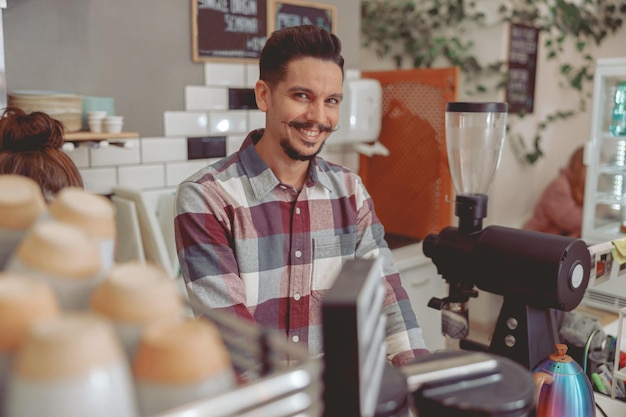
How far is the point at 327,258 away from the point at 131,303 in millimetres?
1156

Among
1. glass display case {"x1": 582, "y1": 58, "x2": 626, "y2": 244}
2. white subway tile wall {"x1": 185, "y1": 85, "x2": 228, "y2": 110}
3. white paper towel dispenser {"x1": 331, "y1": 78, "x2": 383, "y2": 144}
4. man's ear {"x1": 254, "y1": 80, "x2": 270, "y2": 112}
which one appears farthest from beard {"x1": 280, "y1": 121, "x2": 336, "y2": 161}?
glass display case {"x1": 582, "y1": 58, "x2": 626, "y2": 244}

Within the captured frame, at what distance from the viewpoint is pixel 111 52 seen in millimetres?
2318

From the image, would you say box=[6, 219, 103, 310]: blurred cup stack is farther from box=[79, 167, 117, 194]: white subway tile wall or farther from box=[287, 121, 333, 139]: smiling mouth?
box=[79, 167, 117, 194]: white subway tile wall

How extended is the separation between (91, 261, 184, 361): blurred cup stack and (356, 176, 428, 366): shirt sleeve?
93 cm

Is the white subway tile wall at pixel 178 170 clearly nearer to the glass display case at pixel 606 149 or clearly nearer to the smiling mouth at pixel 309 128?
the smiling mouth at pixel 309 128

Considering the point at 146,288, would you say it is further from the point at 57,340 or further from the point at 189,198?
the point at 189,198

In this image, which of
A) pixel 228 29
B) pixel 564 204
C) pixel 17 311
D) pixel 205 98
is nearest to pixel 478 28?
pixel 564 204

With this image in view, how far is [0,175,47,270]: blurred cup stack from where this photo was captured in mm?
500

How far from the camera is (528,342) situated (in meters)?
1.15

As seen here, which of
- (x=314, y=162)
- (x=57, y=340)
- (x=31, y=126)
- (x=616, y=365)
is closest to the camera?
(x=57, y=340)

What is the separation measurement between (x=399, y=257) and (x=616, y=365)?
5.23 feet

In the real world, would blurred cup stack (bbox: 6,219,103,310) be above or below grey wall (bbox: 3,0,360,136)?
below

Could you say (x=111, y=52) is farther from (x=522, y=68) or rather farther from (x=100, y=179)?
(x=522, y=68)

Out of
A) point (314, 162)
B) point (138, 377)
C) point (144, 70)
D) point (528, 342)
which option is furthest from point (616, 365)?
point (144, 70)
